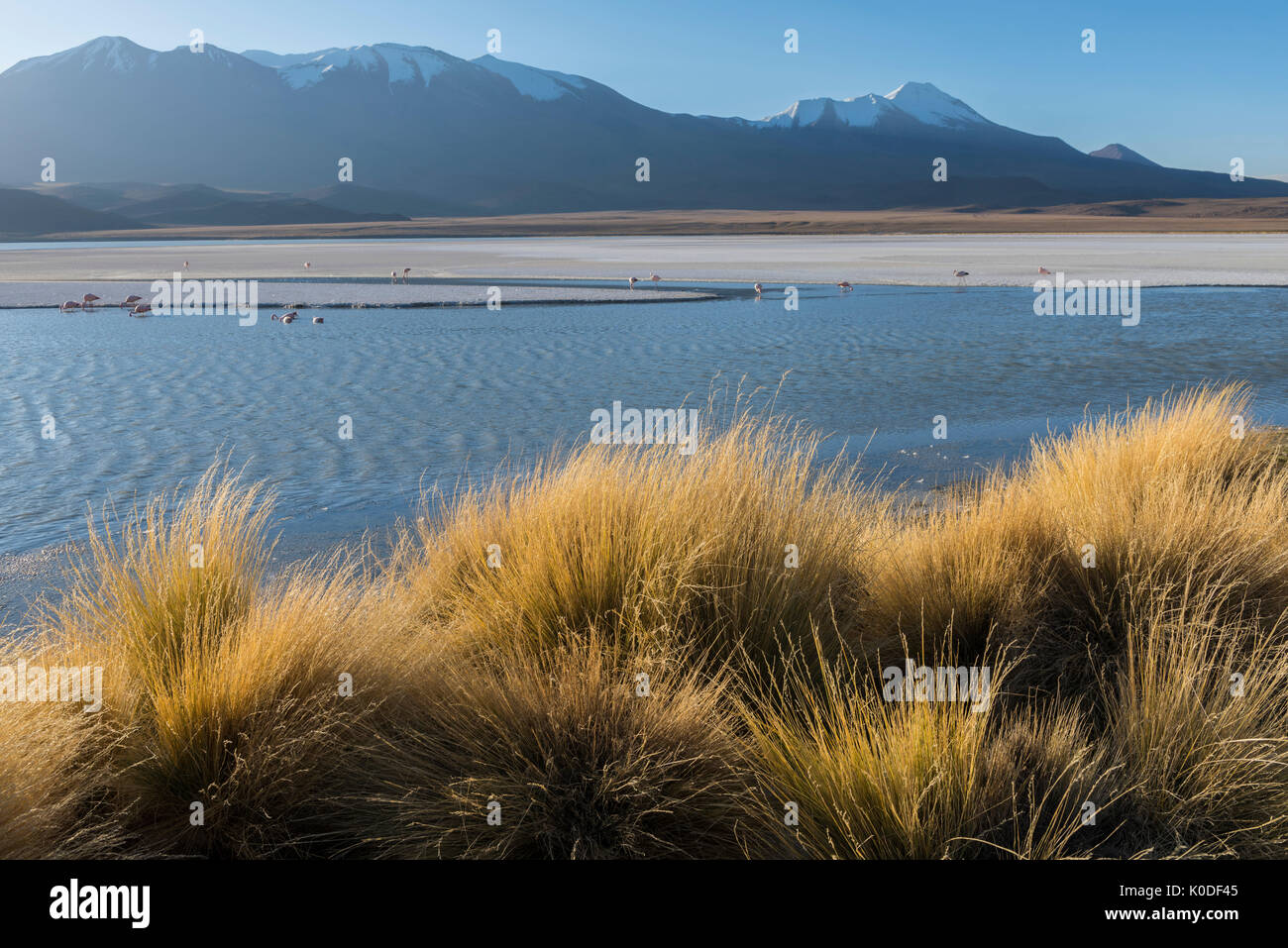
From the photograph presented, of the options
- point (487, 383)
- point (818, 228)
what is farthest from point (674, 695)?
point (818, 228)

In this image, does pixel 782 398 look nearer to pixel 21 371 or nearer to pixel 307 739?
pixel 307 739

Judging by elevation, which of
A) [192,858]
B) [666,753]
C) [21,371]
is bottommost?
[192,858]

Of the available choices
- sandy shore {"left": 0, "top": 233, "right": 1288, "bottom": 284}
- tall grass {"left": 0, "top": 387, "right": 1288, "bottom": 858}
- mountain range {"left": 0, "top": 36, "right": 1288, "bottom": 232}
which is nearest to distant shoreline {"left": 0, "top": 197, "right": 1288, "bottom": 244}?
sandy shore {"left": 0, "top": 233, "right": 1288, "bottom": 284}

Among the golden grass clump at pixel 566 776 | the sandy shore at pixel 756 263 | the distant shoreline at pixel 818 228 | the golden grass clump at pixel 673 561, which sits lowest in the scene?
the golden grass clump at pixel 566 776

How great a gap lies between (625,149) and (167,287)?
171m

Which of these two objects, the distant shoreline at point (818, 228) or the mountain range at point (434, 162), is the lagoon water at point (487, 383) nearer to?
the distant shoreline at point (818, 228)

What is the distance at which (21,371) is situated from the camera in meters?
11.7

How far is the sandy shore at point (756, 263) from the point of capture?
2602cm

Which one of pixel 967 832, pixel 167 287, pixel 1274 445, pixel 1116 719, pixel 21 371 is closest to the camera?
pixel 967 832

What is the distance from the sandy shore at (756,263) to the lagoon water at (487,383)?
21.2 feet

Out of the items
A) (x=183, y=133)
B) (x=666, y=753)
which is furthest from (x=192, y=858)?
(x=183, y=133)

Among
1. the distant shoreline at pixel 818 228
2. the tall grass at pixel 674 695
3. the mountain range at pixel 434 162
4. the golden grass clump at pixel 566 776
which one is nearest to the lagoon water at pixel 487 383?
the tall grass at pixel 674 695

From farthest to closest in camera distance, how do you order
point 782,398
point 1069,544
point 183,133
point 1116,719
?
point 183,133 < point 782,398 < point 1069,544 < point 1116,719

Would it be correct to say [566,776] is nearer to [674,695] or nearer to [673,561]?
[674,695]
